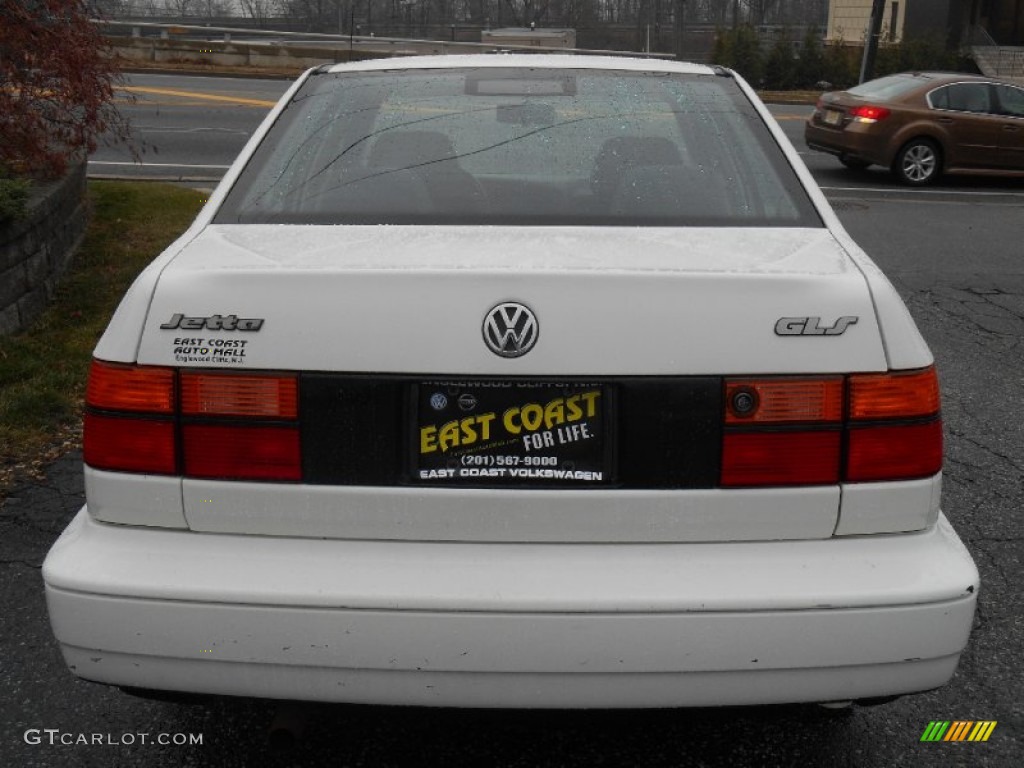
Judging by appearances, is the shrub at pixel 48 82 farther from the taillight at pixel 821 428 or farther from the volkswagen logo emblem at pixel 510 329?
the taillight at pixel 821 428

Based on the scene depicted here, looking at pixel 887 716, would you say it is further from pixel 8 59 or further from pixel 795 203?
pixel 8 59

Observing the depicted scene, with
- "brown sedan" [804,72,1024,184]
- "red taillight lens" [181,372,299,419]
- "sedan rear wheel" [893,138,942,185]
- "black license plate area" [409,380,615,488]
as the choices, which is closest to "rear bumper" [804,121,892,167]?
"brown sedan" [804,72,1024,184]

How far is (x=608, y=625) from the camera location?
220cm

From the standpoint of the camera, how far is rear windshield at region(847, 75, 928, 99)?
14.7 meters

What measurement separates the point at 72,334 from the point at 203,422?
13.5ft

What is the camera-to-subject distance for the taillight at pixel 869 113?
1434 cm

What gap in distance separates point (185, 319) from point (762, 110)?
1948mm

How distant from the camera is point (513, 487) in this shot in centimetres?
229

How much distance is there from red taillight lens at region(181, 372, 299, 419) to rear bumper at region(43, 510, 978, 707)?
0.26 m

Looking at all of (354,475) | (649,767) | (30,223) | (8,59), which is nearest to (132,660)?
(354,475)

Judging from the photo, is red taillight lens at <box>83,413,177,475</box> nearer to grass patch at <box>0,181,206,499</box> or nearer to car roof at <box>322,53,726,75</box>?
car roof at <box>322,53,726,75</box>

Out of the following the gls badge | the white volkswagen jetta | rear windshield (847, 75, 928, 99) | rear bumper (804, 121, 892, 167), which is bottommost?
rear bumper (804, 121, 892, 167)

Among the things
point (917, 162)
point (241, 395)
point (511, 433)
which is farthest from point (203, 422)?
Result: point (917, 162)

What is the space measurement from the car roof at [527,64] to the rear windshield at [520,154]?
0.05 m
